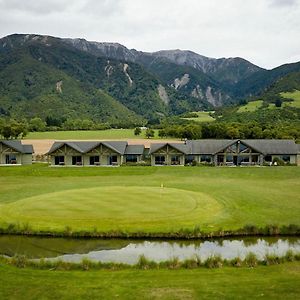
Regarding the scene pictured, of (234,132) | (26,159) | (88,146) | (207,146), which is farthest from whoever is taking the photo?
(234,132)

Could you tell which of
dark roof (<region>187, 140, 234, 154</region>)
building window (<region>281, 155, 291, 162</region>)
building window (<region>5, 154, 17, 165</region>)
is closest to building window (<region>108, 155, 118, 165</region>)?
dark roof (<region>187, 140, 234, 154</region>)

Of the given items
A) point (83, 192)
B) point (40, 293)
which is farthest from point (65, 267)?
point (83, 192)

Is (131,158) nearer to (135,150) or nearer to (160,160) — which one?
(135,150)

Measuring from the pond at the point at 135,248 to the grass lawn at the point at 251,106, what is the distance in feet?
465

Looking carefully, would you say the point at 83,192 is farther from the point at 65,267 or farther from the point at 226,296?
the point at 226,296

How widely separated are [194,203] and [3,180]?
29.3 meters

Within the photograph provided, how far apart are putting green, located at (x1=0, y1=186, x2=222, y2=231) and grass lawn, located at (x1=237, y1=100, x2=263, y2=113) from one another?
130 m

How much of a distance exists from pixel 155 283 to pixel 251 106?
160981mm

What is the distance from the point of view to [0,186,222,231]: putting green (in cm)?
3366

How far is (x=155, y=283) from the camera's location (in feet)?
69.1

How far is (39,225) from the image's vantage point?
110 feet

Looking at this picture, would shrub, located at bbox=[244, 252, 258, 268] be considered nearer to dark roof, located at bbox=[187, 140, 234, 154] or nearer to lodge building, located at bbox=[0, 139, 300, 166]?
lodge building, located at bbox=[0, 139, 300, 166]

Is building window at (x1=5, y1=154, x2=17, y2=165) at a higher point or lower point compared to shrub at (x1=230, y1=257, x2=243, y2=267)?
higher

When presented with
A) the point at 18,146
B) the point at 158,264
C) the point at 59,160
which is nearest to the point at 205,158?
the point at 59,160
